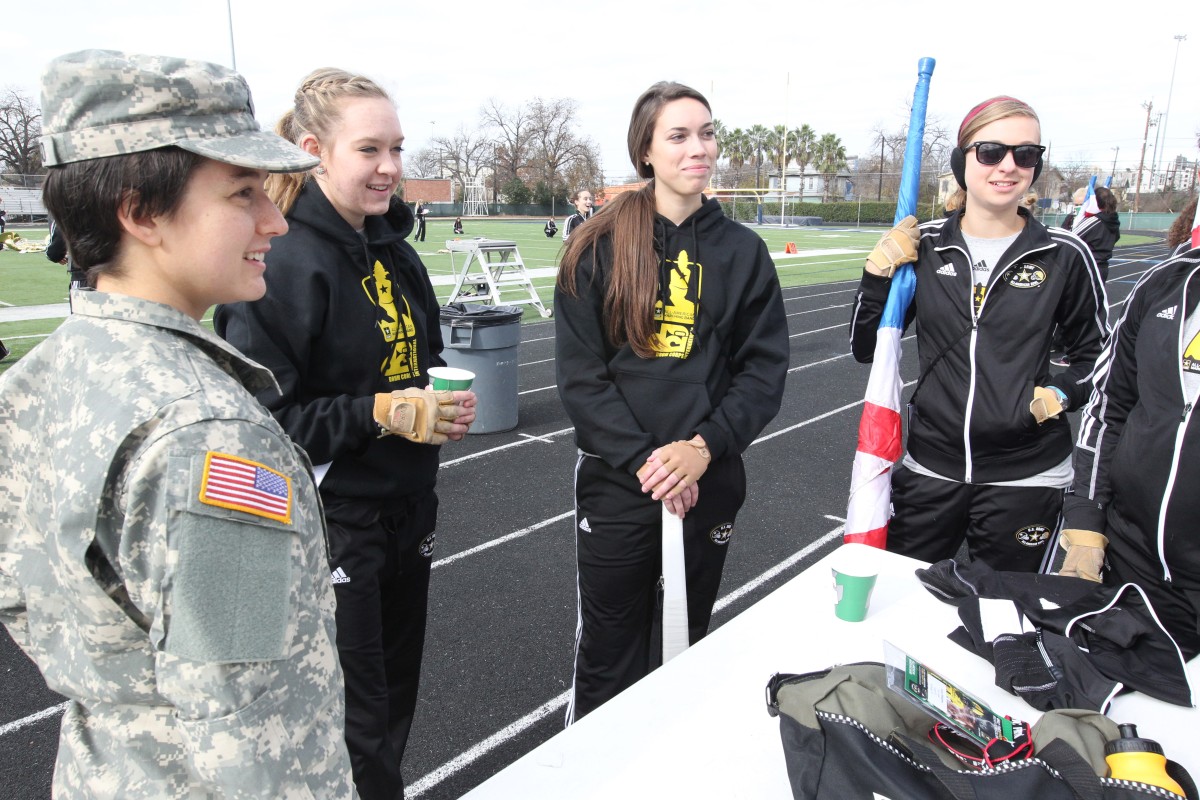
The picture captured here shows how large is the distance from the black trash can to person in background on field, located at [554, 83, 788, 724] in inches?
147

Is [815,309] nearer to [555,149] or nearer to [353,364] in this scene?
[353,364]

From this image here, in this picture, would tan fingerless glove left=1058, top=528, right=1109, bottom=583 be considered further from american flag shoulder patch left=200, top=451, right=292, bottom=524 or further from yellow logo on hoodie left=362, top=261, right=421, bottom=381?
american flag shoulder patch left=200, top=451, right=292, bottom=524

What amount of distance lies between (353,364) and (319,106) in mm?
663

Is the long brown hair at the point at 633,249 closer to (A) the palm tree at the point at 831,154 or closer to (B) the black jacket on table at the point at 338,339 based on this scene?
(B) the black jacket on table at the point at 338,339

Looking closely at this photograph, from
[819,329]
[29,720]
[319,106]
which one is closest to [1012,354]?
[319,106]

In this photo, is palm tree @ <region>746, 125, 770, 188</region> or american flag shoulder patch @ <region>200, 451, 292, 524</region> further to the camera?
palm tree @ <region>746, 125, 770, 188</region>

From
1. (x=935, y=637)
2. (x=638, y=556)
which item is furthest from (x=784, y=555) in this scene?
(x=935, y=637)

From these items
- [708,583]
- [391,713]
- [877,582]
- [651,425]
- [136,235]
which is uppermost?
[136,235]

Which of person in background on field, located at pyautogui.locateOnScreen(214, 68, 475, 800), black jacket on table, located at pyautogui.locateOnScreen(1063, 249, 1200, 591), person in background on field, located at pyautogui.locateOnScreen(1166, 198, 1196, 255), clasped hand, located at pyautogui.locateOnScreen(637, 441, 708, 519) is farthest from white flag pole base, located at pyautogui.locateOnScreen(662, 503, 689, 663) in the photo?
person in background on field, located at pyautogui.locateOnScreen(1166, 198, 1196, 255)

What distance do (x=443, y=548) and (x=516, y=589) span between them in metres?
0.65

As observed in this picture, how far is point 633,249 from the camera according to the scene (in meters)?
2.37

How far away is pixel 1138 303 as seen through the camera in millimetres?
2254

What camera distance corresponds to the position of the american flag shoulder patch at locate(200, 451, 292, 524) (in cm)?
83

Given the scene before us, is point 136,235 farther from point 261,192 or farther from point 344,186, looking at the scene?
point 344,186
